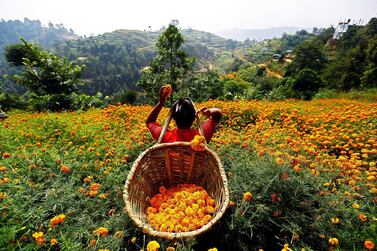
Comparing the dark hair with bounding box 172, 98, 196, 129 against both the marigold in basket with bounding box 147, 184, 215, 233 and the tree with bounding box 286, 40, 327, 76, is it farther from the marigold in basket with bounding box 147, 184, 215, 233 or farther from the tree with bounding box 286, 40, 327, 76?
the tree with bounding box 286, 40, 327, 76

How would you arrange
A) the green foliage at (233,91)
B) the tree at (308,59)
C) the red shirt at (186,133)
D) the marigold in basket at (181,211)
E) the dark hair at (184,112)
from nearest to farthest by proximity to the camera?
1. the marigold in basket at (181,211)
2. the dark hair at (184,112)
3. the red shirt at (186,133)
4. the green foliage at (233,91)
5. the tree at (308,59)

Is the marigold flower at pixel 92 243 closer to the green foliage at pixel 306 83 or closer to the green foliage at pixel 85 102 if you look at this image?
the green foliage at pixel 85 102

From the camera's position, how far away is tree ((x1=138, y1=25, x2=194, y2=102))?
13727 mm

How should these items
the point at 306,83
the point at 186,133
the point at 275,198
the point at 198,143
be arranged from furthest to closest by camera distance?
the point at 306,83
the point at 186,133
the point at 198,143
the point at 275,198

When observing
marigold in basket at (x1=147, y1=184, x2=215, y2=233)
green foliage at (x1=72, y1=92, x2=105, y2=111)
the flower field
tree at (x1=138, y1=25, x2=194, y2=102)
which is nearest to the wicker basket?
marigold in basket at (x1=147, y1=184, x2=215, y2=233)

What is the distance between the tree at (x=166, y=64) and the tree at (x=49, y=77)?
4.34 m

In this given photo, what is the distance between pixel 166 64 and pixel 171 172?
13.3 metres

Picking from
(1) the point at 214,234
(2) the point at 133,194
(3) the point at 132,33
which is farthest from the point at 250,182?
(3) the point at 132,33

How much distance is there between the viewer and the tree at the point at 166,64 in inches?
540

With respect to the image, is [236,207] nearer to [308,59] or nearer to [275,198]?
[275,198]

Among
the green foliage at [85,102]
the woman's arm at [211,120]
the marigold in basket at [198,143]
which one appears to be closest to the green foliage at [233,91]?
the green foliage at [85,102]

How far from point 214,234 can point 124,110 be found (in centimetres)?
406

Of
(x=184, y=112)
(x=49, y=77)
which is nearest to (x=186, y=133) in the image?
(x=184, y=112)

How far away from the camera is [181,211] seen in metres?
1.91
